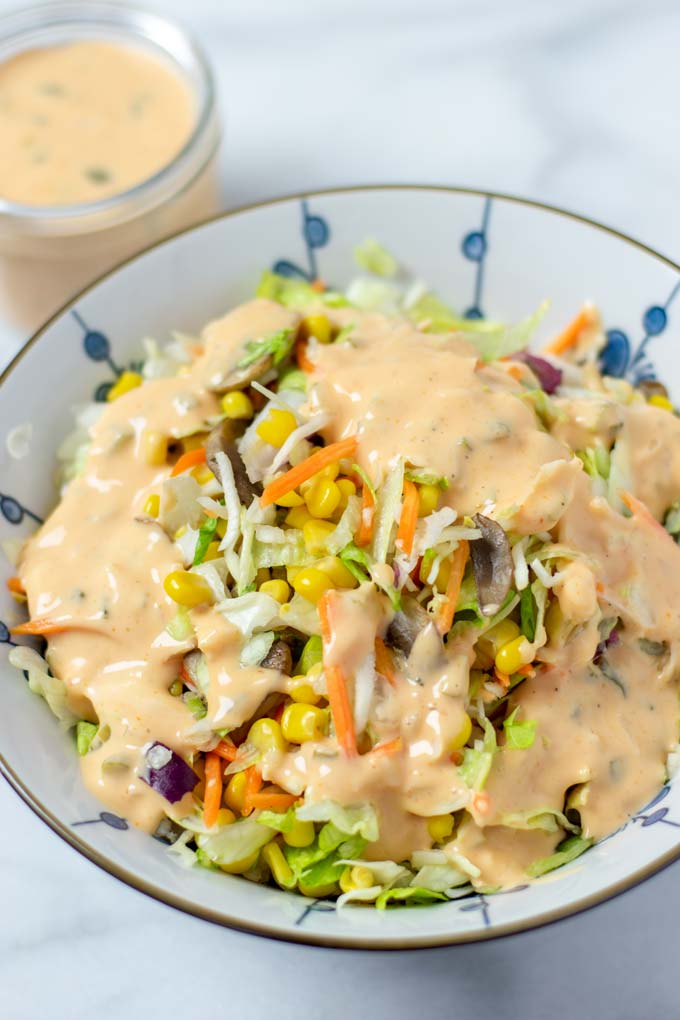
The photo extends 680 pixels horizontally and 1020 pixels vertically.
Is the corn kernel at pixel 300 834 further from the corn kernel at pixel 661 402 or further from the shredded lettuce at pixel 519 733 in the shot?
the corn kernel at pixel 661 402

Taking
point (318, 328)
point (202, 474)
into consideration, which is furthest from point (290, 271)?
point (202, 474)

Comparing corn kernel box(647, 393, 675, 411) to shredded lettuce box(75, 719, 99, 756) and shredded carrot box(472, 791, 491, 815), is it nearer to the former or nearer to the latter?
shredded carrot box(472, 791, 491, 815)

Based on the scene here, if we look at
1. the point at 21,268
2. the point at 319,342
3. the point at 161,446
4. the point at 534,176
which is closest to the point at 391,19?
the point at 534,176

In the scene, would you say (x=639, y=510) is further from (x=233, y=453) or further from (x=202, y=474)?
(x=202, y=474)

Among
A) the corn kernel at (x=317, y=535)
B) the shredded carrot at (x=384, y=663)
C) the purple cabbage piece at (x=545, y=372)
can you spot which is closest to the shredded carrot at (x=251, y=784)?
the shredded carrot at (x=384, y=663)

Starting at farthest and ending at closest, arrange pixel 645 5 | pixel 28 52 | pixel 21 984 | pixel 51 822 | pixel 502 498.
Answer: pixel 645 5 < pixel 28 52 < pixel 21 984 < pixel 502 498 < pixel 51 822

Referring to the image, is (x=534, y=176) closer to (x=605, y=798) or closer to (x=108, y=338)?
(x=108, y=338)
